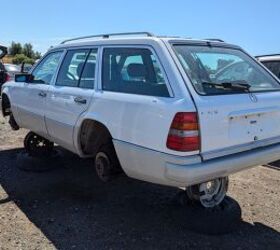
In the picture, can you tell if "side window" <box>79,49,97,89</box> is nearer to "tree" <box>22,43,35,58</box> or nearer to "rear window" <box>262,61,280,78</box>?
"rear window" <box>262,61,280,78</box>

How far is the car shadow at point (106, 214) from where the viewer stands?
4.12 m

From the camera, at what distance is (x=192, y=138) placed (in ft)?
12.1

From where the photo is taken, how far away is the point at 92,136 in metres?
4.89

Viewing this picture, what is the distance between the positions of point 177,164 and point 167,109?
47 cm

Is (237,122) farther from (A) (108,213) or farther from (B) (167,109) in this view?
(A) (108,213)

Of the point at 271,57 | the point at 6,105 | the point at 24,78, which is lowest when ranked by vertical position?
the point at 6,105

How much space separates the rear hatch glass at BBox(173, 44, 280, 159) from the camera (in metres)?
3.80

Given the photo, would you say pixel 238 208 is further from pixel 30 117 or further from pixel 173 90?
pixel 30 117

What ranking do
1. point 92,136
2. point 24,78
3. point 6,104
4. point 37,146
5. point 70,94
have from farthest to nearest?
point 6,104 < point 37,146 < point 24,78 < point 70,94 < point 92,136

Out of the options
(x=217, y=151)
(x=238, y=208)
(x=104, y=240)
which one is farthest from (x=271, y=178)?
(x=104, y=240)

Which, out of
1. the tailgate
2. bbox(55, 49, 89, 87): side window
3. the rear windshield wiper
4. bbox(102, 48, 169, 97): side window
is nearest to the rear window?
the tailgate

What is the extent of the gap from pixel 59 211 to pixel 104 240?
0.88 metres

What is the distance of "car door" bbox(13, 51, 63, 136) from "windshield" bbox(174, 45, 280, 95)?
83.9 inches

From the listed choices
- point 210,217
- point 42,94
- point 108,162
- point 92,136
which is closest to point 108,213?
point 108,162
